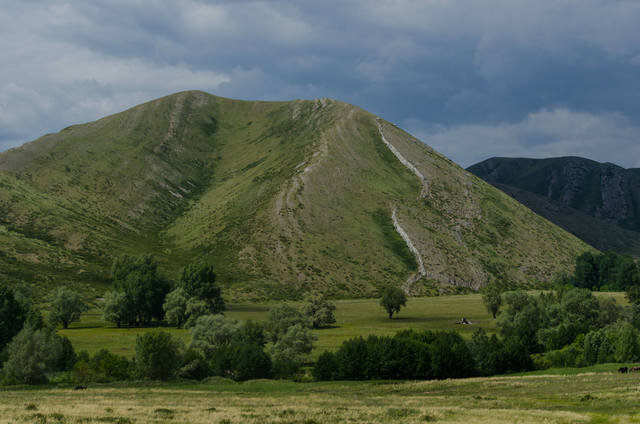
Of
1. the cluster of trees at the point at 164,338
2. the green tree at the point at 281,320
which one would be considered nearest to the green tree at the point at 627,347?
the cluster of trees at the point at 164,338

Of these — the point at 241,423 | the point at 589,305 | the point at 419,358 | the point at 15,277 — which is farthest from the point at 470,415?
the point at 15,277

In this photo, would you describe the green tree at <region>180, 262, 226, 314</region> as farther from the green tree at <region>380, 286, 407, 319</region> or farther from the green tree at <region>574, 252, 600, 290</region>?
the green tree at <region>574, 252, 600, 290</region>

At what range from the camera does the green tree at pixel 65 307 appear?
108 meters

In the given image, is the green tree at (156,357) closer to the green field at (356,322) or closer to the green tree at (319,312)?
Answer: the green field at (356,322)

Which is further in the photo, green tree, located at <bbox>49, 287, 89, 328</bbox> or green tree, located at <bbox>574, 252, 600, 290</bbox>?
green tree, located at <bbox>574, 252, 600, 290</bbox>

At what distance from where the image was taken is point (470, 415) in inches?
1447

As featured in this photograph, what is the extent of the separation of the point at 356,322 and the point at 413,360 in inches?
1990

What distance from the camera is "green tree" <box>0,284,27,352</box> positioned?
82188 millimetres

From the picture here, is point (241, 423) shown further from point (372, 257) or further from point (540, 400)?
point (372, 257)

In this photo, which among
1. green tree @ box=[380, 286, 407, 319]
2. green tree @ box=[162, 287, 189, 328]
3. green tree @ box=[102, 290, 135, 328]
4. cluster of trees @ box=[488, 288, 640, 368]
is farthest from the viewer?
green tree @ box=[380, 286, 407, 319]

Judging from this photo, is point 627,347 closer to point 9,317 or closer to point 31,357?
point 31,357

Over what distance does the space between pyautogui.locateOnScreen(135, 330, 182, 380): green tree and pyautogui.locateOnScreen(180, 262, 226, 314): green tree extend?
160ft

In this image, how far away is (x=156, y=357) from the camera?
217 ft

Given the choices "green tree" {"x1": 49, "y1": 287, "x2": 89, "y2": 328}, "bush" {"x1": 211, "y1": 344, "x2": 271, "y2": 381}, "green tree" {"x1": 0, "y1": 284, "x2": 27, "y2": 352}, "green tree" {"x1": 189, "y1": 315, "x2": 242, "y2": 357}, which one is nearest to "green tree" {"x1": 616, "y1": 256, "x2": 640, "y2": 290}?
"green tree" {"x1": 189, "y1": 315, "x2": 242, "y2": 357}
